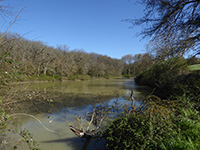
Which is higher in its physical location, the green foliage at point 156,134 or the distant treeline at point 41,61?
the distant treeline at point 41,61

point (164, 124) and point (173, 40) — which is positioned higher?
point (173, 40)

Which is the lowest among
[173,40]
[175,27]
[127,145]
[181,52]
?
[127,145]

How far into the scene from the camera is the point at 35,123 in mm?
4996

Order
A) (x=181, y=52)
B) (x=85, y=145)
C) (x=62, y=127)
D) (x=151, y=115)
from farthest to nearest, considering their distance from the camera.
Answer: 1. (x=181, y=52)
2. (x=62, y=127)
3. (x=85, y=145)
4. (x=151, y=115)

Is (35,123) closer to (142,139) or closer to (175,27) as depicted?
(142,139)

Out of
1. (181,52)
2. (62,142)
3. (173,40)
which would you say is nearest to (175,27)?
(173,40)

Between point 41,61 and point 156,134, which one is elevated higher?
point 41,61

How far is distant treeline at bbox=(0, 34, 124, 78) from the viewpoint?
8.05 feet

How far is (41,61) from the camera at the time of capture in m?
Result: 16.0

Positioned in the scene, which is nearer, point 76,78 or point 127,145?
point 127,145

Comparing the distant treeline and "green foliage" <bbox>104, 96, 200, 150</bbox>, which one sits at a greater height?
the distant treeline

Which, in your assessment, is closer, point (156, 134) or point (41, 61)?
point (156, 134)

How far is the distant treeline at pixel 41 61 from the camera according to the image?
2.46 meters

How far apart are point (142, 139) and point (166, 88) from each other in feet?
26.5
